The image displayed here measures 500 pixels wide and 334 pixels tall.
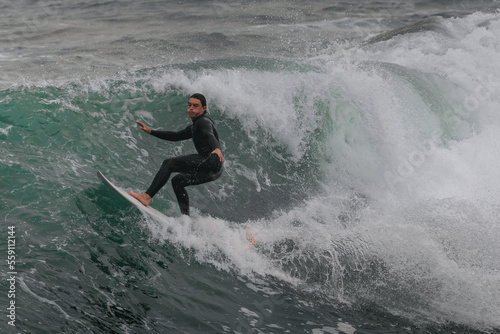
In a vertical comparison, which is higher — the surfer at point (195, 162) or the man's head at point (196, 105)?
the man's head at point (196, 105)

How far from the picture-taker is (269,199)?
381 inches

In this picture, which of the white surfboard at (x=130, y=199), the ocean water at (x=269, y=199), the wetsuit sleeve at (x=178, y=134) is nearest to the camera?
the ocean water at (x=269, y=199)

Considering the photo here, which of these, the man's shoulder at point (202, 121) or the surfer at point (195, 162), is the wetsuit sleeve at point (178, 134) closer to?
the surfer at point (195, 162)

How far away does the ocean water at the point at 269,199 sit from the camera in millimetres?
6262

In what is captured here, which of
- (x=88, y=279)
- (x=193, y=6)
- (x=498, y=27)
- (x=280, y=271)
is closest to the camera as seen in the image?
(x=88, y=279)

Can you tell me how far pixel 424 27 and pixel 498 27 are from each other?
2.31 metres

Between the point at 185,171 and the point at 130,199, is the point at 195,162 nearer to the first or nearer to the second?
the point at 185,171

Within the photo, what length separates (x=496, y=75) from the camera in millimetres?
15578

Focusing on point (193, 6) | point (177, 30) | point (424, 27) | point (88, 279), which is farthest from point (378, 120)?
point (193, 6)

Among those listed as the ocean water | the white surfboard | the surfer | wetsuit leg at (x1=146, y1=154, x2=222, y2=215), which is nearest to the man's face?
the surfer

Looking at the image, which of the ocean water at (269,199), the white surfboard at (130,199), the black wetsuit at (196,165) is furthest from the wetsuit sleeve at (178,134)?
the ocean water at (269,199)

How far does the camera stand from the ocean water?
6262 millimetres

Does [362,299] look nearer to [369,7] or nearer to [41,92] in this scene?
[41,92]

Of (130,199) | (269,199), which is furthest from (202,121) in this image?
(269,199)
